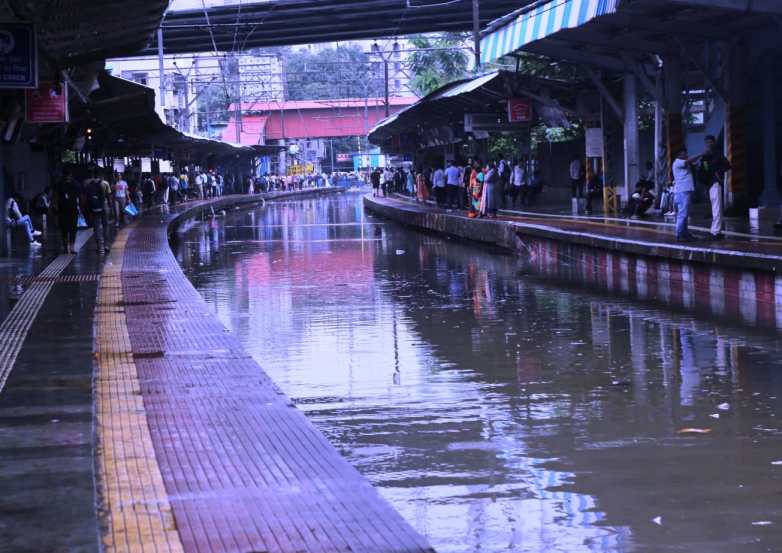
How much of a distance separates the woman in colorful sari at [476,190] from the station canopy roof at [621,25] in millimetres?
4072

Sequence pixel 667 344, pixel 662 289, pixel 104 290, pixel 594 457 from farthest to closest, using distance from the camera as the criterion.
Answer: pixel 662 289, pixel 104 290, pixel 667 344, pixel 594 457

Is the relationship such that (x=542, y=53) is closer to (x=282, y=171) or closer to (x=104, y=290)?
(x=104, y=290)

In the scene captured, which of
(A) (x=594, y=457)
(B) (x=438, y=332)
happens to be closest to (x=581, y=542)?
(A) (x=594, y=457)

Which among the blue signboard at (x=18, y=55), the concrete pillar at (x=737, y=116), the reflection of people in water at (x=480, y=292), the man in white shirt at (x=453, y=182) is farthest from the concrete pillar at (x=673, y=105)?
the blue signboard at (x=18, y=55)

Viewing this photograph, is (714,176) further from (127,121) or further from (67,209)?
(127,121)

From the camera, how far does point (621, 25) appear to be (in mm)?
24094

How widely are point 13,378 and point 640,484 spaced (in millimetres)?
4156

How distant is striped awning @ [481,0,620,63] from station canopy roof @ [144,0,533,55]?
1820cm

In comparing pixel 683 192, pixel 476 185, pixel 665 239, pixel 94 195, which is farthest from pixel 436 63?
pixel 683 192

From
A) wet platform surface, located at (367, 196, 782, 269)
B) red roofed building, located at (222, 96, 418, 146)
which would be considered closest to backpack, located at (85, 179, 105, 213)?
wet platform surface, located at (367, 196, 782, 269)

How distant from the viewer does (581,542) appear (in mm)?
5863

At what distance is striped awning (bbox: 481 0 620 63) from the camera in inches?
887

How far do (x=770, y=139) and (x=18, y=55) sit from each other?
604 inches

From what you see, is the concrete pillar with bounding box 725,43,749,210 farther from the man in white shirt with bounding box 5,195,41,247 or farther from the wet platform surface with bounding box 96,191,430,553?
the wet platform surface with bounding box 96,191,430,553
